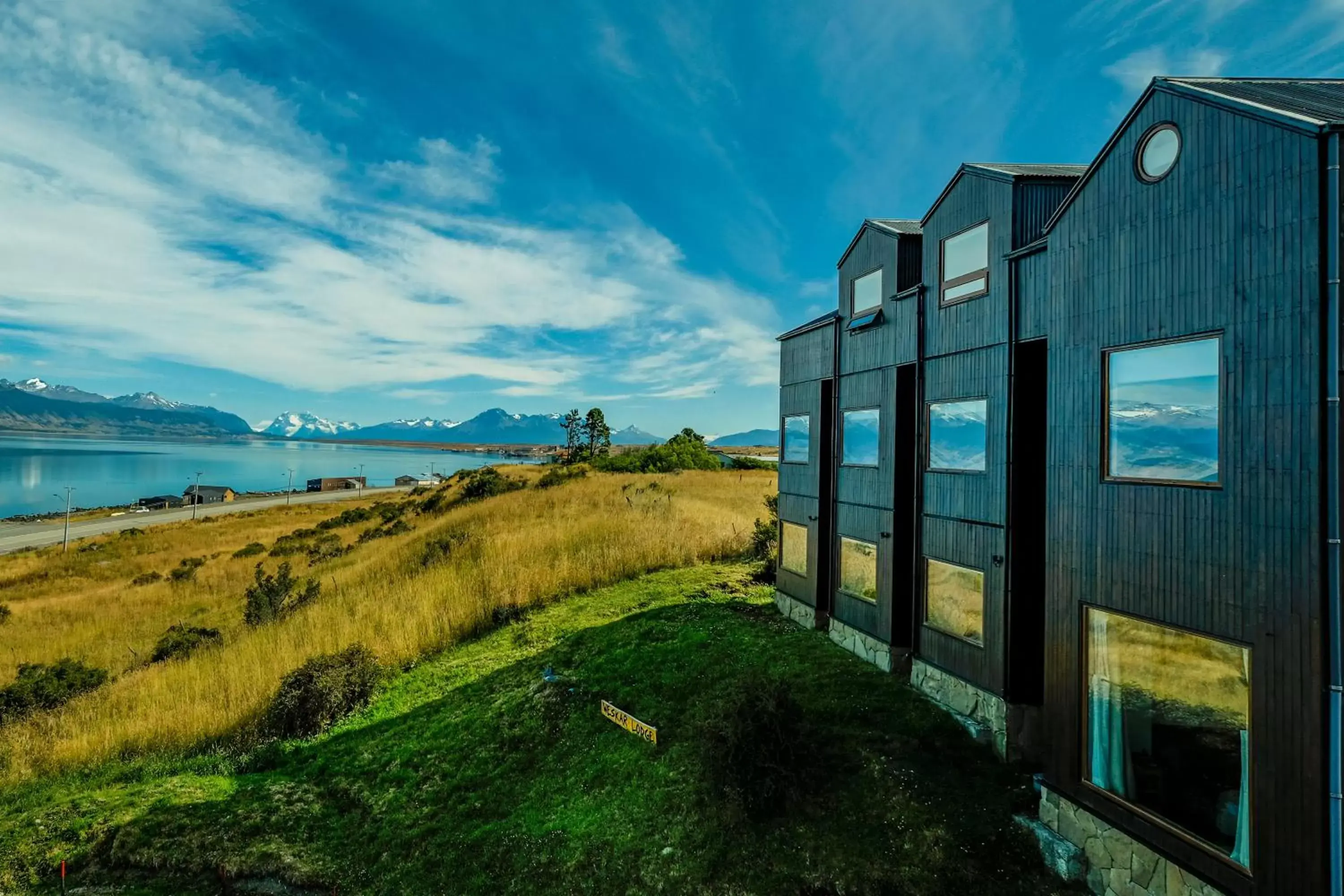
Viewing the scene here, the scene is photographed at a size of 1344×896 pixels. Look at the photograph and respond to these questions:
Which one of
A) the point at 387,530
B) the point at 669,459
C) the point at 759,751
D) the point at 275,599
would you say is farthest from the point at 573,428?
the point at 759,751

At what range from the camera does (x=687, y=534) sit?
23734 millimetres

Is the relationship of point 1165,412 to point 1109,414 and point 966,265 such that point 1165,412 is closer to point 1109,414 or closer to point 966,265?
point 1109,414

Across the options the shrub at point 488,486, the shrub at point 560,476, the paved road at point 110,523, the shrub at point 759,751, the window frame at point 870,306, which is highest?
the window frame at point 870,306

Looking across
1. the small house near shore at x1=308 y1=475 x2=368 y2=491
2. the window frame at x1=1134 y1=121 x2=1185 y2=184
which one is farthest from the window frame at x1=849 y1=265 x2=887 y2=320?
the small house near shore at x1=308 y1=475 x2=368 y2=491

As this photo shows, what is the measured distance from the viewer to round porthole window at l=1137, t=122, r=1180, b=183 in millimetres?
6605

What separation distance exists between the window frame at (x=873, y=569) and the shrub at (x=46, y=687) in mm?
20110

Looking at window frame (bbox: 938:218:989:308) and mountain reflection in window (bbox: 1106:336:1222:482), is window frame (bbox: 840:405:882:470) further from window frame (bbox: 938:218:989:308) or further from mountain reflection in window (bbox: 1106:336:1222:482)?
mountain reflection in window (bbox: 1106:336:1222:482)

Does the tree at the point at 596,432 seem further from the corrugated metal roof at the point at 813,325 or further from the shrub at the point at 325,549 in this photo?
the corrugated metal roof at the point at 813,325

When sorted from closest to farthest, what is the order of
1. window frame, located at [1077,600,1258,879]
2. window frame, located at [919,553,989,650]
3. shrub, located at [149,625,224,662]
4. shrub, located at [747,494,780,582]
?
window frame, located at [1077,600,1258,879], window frame, located at [919,553,989,650], shrub, located at [149,625,224,662], shrub, located at [747,494,780,582]

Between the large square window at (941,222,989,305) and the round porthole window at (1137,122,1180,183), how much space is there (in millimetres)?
2932

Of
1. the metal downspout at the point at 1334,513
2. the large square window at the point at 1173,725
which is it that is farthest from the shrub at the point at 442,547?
the metal downspout at the point at 1334,513

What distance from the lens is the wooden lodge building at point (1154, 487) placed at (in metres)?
5.24

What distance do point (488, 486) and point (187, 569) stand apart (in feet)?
56.1

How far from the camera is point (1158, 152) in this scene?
6.80m
